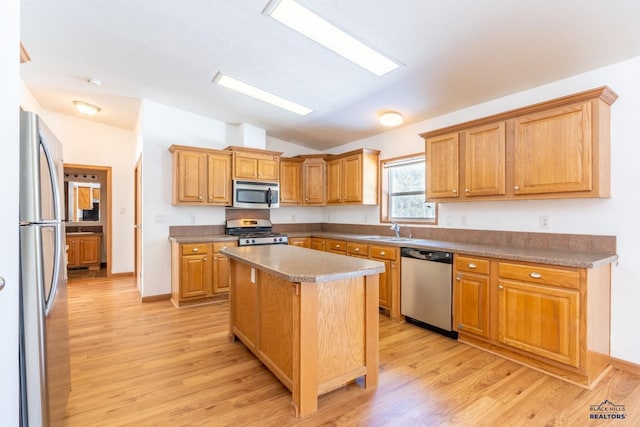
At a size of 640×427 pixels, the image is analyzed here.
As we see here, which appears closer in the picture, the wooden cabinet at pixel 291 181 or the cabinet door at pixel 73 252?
the wooden cabinet at pixel 291 181

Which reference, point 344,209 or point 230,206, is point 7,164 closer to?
point 230,206

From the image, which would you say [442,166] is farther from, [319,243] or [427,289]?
[319,243]

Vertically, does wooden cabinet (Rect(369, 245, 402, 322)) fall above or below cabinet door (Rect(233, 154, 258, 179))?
below

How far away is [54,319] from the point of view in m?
1.65

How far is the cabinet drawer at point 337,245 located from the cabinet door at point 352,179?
714 millimetres

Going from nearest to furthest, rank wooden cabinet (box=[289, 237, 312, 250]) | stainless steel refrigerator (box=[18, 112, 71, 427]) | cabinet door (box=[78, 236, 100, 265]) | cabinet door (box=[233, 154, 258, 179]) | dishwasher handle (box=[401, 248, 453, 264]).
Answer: stainless steel refrigerator (box=[18, 112, 71, 427]) → dishwasher handle (box=[401, 248, 453, 264]) → cabinet door (box=[233, 154, 258, 179]) → wooden cabinet (box=[289, 237, 312, 250]) → cabinet door (box=[78, 236, 100, 265])

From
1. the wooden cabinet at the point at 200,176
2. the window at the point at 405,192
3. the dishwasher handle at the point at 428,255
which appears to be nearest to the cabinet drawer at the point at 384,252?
the dishwasher handle at the point at 428,255

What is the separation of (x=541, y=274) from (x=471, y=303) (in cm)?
67

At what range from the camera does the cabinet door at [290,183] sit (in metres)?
5.35

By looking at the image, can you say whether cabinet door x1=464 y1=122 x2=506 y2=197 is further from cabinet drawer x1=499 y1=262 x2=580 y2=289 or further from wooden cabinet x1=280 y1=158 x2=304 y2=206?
wooden cabinet x1=280 y1=158 x2=304 y2=206

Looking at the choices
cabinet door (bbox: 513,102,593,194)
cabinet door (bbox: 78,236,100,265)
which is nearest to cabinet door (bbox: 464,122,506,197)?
cabinet door (bbox: 513,102,593,194)

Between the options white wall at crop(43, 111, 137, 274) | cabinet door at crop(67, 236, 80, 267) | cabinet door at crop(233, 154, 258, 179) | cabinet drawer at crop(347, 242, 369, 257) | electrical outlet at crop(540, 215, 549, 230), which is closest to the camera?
electrical outlet at crop(540, 215, 549, 230)

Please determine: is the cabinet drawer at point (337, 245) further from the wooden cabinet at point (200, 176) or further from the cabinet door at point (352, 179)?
the wooden cabinet at point (200, 176)

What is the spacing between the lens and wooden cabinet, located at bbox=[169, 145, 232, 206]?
4328mm
